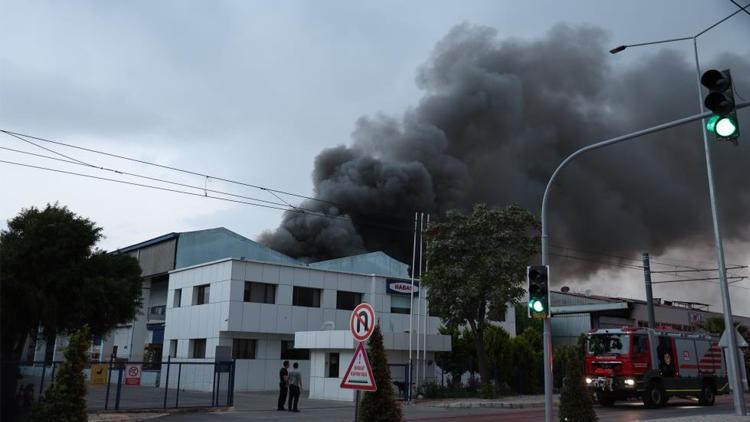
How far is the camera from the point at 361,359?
970 centimetres

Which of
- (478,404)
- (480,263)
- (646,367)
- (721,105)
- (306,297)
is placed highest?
(480,263)

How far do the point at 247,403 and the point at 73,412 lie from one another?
1477 centimetres

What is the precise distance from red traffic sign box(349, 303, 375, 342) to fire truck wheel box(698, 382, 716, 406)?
21.4 m

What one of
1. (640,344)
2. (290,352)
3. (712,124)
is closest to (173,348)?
(290,352)

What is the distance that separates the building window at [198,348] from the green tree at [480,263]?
53.2 ft

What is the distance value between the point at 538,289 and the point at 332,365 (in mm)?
16642

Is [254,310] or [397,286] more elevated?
[397,286]

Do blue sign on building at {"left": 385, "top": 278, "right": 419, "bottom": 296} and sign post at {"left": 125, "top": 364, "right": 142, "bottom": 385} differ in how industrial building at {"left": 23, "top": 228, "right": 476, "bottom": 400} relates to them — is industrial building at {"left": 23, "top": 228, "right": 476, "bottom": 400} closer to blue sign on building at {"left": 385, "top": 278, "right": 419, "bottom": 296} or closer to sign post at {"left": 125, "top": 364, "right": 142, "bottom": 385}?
blue sign on building at {"left": 385, "top": 278, "right": 419, "bottom": 296}

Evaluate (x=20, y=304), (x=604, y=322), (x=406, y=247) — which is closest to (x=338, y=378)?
(x=20, y=304)

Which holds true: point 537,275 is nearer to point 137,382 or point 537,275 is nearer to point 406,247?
point 137,382

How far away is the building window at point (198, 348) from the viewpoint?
37656 millimetres

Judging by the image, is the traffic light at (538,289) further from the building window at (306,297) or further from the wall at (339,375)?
the building window at (306,297)

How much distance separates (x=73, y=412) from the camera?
1070cm

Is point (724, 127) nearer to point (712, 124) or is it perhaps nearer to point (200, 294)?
point (712, 124)
